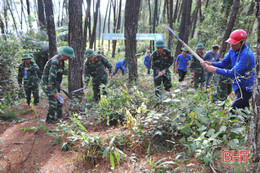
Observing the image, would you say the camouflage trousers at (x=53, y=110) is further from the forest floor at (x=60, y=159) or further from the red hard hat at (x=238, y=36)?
the red hard hat at (x=238, y=36)

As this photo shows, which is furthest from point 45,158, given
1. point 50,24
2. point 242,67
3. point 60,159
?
point 50,24

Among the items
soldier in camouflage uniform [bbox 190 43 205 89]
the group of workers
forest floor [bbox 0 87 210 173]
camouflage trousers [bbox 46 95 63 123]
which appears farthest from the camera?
soldier in camouflage uniform [bbox 190 43 205 89]

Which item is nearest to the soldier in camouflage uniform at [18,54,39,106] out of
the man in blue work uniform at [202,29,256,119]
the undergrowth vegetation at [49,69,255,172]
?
the undergrowth vegetation at [49,69,255,172]

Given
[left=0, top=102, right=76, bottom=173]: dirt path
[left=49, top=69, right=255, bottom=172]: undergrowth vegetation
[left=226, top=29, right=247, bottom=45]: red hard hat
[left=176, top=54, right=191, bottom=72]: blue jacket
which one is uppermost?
[left=226, top=29, right=247, bottom=45]: red hard hat

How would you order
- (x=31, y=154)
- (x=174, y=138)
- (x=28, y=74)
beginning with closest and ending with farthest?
(x=174, y=138)
(x=31, y=154)
(x=28, y=74)

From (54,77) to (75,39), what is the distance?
2074 mm

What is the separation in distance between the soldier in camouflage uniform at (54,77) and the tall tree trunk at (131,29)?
9.83 ft

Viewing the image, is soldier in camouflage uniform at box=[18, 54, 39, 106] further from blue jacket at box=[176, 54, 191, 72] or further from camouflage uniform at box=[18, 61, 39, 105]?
blue jacket at box=[176, 54, 191, 72]

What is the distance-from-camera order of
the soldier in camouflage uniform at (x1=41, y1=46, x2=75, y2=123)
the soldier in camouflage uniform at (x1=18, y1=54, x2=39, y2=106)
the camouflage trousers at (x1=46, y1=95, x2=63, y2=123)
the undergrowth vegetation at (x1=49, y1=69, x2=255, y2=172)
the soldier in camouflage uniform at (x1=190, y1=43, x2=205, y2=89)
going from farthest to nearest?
the soldier in camouflage uniform at (x1=190, y1=43, x2=205, y2=89) → the soldier in camouflage uniform at (x1=18, y1=54, x2=39, y2=106) → the camouflage trousers at (x1=46, y1=95, x2=63, y2=123) → the soldier in camouflage uniform at (x1=41, y1=46, x2=75, y2=123) → the undergrowth vegetation at (x1=49, y1=69, x2=255, y2=172)

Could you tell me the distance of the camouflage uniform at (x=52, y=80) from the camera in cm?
463

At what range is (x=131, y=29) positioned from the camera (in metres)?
6.97

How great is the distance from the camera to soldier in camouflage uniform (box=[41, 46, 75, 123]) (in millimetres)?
4577

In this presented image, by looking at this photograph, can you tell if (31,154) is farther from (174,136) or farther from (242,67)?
(242,67)

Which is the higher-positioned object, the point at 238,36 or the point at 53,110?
the point at 238,36
